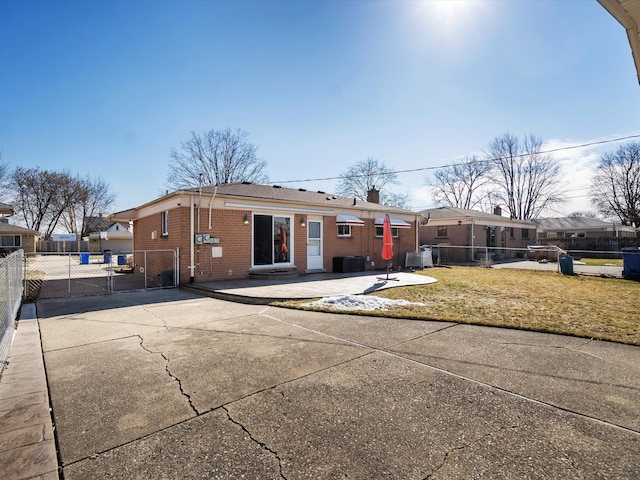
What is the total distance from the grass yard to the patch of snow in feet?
1.28

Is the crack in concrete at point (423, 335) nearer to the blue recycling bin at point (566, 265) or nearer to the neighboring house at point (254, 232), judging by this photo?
the neighboring house at point (254, 232)

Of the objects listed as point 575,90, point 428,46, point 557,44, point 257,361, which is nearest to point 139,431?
point 257,361

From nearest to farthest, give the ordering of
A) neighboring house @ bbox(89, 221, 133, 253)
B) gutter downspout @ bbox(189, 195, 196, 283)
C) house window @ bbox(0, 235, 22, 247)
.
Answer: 1. gutter downspout @ bbox(189, 195, 196, 283)
2. house window @ bbox(0, 235, 22, 247)
3. neighboring house @ bbox(89, 221, 133, 253)

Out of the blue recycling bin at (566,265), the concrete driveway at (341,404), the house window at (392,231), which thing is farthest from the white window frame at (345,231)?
the blue recycling bin at (566,265)

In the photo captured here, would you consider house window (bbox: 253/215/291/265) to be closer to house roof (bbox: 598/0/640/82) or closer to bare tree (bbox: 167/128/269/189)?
house roof (bbox: 598/0/640/82)

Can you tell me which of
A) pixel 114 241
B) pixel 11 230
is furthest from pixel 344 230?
pixel 114 241

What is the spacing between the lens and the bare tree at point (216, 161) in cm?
3406

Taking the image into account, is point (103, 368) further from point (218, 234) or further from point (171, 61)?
point (171, 61)

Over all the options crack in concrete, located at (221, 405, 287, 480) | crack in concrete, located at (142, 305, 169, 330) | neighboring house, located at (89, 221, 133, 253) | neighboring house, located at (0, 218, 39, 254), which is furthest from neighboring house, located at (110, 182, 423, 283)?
neighboring house, located at (0, 218, 39, 254)

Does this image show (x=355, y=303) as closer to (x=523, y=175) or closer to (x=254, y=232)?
(x=254, y=232)

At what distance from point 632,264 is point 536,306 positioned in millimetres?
9589

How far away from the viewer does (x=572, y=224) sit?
46875 millimetres

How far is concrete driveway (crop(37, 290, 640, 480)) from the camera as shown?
2.12 m

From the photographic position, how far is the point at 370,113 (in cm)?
1454
